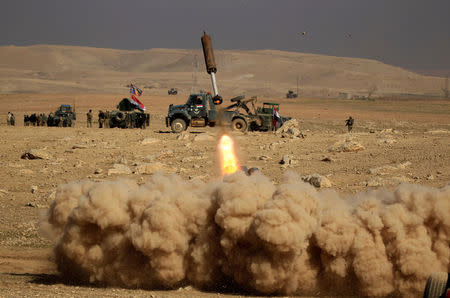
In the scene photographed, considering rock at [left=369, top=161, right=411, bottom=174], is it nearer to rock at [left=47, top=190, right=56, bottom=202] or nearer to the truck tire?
rock at [left=47, top=190, right=56, bottom=202]

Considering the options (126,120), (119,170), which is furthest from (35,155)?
(126,120)

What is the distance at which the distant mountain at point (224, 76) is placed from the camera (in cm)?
10893

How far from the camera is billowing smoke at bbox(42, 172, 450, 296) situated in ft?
22.3

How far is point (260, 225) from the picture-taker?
6.70 meters

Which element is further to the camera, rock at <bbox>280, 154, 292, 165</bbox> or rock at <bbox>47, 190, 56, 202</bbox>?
rock at <bbox>280, 154, 292, 165</bbox>

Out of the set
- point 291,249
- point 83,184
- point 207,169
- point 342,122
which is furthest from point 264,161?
→ point 342,122

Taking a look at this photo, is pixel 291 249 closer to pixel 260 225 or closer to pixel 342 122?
pixel 260 225

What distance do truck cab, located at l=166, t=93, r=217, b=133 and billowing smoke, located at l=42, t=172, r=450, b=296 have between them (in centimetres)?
2024

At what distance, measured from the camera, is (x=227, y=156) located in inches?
784

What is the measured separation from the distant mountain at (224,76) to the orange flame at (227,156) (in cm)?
6947

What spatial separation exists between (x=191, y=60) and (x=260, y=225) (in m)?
180

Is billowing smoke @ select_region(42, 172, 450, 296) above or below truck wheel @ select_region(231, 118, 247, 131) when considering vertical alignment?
below

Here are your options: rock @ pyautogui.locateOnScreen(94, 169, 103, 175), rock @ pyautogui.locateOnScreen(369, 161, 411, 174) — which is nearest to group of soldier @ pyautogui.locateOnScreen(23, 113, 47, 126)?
rock @ pyautogui.locateOnScreen(94, 169, 103, 175)

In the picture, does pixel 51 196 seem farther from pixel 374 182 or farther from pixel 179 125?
pixel 179 125
